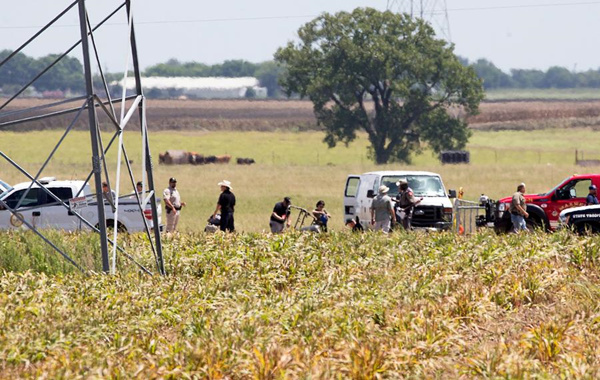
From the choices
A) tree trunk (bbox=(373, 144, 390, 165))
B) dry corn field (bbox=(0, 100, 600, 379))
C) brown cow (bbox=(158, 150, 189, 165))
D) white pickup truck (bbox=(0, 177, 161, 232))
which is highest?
dry corn field (bbox=(0, 100, 600, 379))

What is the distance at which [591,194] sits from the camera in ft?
83.0

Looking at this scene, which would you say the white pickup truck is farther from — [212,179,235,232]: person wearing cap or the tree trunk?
the tree trunk

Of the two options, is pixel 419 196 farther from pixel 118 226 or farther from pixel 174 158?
pixel 174 158

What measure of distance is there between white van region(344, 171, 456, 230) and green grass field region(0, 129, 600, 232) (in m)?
3.05

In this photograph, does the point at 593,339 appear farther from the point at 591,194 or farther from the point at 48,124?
the point at 48,124

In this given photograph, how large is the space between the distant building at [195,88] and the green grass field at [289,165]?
64.0m

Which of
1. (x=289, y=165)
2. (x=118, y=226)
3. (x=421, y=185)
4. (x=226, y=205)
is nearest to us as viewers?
(x=226, y=205)

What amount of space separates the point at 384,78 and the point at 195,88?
100112 mm

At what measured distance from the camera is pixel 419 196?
88.2 ft

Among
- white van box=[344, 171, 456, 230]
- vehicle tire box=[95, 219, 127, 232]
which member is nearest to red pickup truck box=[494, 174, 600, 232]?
white van box=[344, 171, 456, 230]

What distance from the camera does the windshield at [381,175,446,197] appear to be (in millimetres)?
27109

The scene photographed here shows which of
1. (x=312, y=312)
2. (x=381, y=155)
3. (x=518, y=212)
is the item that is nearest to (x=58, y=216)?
(x=518, y=212)

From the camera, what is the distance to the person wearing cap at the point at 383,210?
2280 cm

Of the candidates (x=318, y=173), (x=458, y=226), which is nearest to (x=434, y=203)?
(x=458, y=226)
